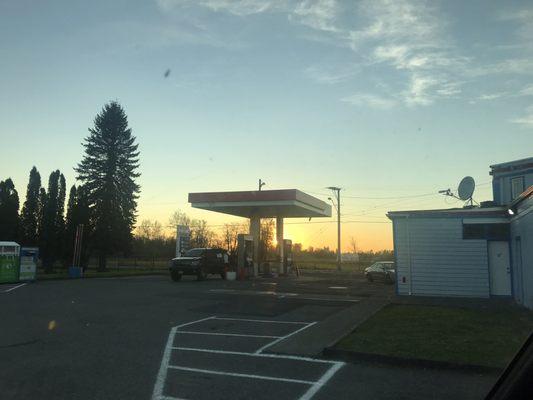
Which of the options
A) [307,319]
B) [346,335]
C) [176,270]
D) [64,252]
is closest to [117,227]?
[64,252]

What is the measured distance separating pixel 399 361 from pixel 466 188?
1768 centimetres

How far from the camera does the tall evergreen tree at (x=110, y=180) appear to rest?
48188mm

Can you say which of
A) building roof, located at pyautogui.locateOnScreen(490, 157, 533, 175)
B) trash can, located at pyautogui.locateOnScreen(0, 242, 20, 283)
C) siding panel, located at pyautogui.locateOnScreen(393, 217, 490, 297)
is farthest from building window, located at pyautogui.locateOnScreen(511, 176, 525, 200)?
trash can, located at pyautogui.locateOnScreen(0, 242, 20, 283)

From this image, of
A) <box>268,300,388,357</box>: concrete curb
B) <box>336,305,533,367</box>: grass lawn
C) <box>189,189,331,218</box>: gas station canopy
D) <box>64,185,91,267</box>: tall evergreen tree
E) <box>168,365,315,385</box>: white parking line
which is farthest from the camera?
<box>64,185,91,267</box>: tall evergreen tree

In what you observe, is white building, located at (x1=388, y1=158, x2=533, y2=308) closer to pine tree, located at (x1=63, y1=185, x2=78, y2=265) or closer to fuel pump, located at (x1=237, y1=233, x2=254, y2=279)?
fuel pump, located at (x1=237, y1=233, x2=254, y2=279)

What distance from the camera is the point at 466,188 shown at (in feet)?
76.5

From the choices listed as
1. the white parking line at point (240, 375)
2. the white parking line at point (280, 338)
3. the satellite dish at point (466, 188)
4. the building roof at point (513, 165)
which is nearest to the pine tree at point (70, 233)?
the satellite dish at point (466, 188)

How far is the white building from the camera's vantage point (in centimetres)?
1895

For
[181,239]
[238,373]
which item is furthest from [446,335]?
[181,239]

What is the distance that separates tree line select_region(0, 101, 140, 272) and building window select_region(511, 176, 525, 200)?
3767cm

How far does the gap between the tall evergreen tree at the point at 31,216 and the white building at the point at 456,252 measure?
4218cm

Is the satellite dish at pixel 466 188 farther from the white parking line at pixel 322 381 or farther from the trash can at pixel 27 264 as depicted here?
the trash can at pixel 27 264

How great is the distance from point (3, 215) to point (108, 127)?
46.2 ft

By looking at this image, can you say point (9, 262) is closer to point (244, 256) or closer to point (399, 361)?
point (244, 256)
